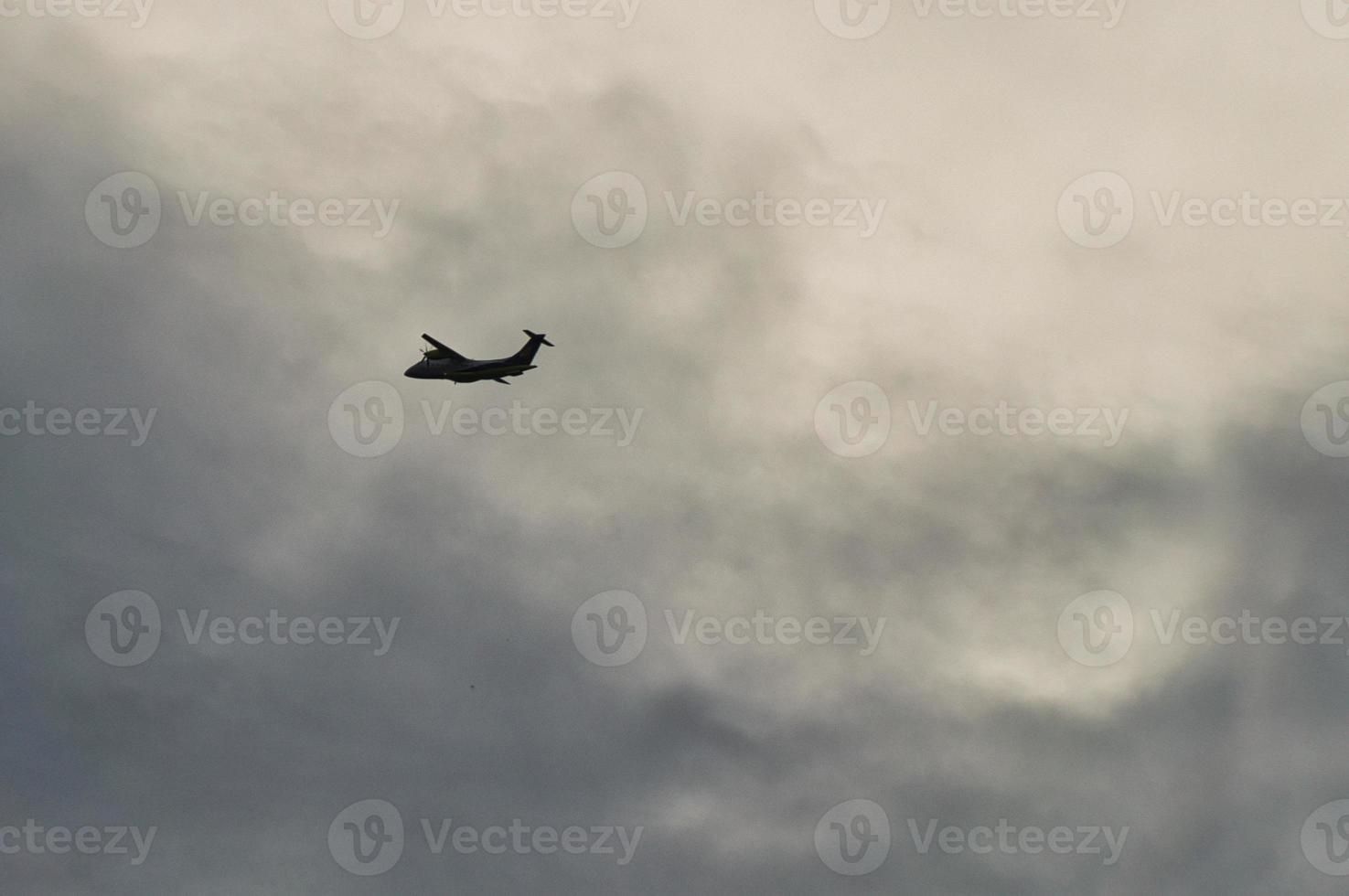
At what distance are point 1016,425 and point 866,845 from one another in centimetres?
5998

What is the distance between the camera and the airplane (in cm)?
17712

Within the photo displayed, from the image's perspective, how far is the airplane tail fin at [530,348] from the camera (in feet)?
574

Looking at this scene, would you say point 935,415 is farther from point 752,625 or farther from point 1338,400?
point 1338,400

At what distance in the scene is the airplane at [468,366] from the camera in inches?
6973

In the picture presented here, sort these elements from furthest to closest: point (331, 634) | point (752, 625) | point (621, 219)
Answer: point (331, 634)
point (752, 625)
point (621, 219)

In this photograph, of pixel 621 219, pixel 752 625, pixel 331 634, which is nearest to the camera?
pixel 621 219

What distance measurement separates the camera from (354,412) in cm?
18125

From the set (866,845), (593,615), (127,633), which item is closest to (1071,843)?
(866,845)

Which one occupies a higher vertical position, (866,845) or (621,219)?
(621,219)

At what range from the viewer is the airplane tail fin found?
175000 millimetres

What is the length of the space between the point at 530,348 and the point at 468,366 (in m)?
7.84

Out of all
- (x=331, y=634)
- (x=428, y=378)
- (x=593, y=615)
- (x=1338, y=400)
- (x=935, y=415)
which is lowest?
(x=331, y=634)

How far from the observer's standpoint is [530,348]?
17688 cm

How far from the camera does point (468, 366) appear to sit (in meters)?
180
